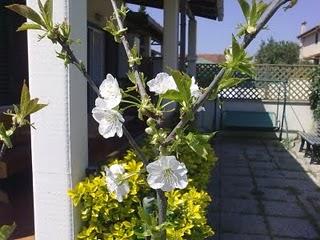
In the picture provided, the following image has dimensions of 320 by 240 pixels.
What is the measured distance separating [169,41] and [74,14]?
4166 mm

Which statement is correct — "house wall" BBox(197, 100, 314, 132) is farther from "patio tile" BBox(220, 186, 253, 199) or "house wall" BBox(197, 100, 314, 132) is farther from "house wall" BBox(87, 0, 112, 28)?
"patio tile" BBox(220, 186, 253, 199)

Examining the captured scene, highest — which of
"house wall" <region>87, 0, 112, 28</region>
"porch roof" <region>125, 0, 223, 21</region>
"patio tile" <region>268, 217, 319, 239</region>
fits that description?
"porch roof" <region>125, 0, 223, 21</region>

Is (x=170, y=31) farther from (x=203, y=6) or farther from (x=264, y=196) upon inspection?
(x=203, y=6)

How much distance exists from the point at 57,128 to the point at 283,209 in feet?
12.4

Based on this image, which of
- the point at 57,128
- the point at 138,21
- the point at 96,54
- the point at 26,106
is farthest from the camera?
the point at 138,21

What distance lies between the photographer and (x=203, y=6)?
9.92 metres

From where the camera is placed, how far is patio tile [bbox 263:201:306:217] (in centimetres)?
543

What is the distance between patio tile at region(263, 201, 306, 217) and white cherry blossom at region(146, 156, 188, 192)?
4456mm

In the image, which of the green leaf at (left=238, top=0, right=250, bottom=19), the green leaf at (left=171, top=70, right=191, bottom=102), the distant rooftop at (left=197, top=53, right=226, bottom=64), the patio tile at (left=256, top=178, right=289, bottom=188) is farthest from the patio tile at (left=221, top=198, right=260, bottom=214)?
the green leaf at (left=238, top=0, right=250, bottom=19)

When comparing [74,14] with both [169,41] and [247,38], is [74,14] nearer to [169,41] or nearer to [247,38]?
[247,38]

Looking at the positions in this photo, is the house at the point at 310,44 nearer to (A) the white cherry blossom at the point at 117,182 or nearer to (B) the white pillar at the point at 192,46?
(B) the white pillar at the point at 192,46

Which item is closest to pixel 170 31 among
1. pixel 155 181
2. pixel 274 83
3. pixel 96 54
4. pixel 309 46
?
pixel 96 54

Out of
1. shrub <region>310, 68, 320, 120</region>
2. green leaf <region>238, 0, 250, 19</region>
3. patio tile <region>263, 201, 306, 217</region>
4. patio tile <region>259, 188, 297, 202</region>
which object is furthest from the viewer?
shrub <region>310, 68, 320, 120</region>

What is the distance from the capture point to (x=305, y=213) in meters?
5.49
